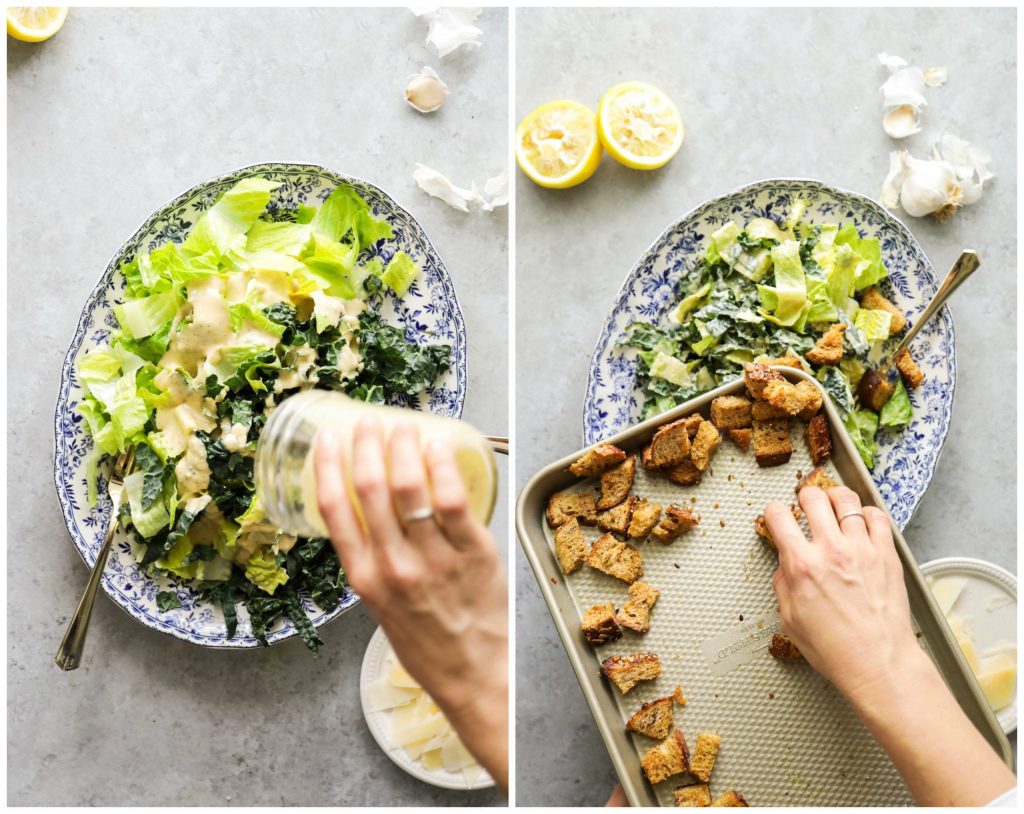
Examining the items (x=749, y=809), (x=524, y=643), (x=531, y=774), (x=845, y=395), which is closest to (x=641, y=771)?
(x=749, y=809)

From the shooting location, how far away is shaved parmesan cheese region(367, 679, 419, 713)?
1.64m

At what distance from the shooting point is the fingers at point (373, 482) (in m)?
0.89

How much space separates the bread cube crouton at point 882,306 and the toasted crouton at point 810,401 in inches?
17.7

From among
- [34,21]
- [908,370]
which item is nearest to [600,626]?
[908,370]

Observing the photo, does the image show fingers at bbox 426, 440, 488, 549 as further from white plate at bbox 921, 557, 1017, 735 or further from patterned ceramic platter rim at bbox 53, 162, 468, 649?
white plate at bbox 921, 557, 1017, 735

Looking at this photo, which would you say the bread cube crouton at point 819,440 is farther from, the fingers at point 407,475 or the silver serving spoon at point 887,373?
the fingers at point 407,475

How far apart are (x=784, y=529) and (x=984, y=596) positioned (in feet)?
2.25

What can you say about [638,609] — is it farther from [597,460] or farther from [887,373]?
[887,373]

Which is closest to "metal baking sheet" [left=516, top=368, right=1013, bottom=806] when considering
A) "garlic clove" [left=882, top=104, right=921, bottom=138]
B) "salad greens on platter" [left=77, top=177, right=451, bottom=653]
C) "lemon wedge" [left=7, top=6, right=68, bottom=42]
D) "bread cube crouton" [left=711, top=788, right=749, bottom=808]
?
"bread cube crouton" [left=711, top=788, right=749, bottom=808]

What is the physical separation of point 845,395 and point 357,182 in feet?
3.32

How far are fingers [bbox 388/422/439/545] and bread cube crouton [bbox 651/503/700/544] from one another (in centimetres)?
52

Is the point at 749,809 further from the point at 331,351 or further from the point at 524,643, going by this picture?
the point at 331,351

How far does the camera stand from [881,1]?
1770 millimetres

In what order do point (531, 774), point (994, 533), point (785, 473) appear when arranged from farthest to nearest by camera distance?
point (994, 533), point (531, 774), point (785, 473)
